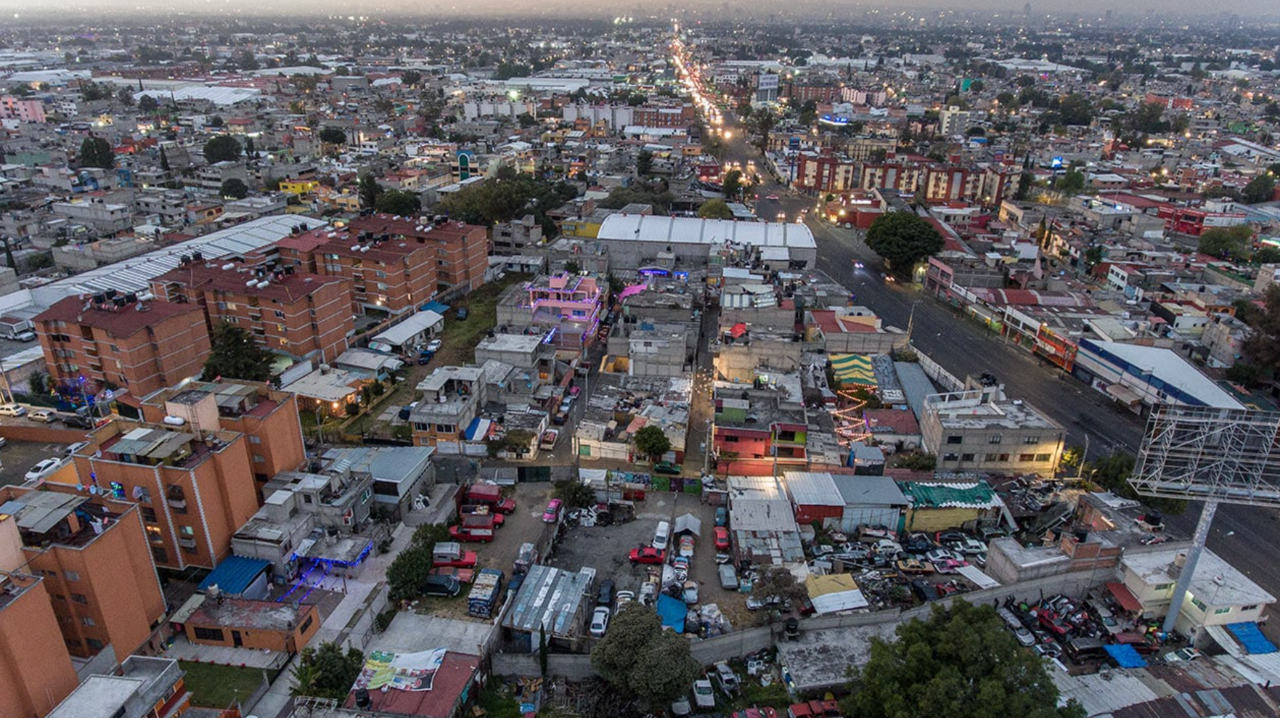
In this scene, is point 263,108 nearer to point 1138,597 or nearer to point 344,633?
point 344,633

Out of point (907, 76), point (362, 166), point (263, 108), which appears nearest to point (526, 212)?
point (362, 166)

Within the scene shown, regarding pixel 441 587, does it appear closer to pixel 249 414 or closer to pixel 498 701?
pixel 498 701

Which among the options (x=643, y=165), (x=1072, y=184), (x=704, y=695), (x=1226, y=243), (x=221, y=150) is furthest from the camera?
(x=643, y=165)

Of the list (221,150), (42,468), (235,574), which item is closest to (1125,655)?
(235,574)

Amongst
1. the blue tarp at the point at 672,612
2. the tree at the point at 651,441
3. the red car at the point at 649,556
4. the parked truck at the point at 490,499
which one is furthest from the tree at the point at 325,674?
the tree at the point at 651,441

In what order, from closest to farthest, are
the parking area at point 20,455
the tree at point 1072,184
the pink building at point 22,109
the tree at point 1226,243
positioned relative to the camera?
the parking area at point 20,455
the tree at point 1226,243
the tree at point 1072,184
the pink building at point 22,109

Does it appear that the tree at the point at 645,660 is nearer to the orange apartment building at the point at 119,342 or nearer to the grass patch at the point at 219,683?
the grass patch at the point at 219,683
